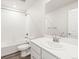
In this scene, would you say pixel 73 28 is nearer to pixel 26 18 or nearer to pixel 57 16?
pixel 57 16

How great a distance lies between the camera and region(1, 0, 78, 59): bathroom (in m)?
0.99

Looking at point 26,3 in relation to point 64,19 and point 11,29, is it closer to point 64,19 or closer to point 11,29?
point 11,29

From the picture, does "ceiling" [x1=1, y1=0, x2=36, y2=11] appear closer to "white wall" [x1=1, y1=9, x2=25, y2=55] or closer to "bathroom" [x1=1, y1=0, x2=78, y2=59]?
"bathroom" [x1=1, y1=0, x2=78, y2=59]

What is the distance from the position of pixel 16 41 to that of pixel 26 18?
134cm

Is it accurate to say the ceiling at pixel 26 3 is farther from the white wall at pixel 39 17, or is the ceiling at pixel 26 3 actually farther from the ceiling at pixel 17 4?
the white wall at pixel 39 17

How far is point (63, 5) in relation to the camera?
124 centimetres

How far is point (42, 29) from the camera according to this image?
2021mm

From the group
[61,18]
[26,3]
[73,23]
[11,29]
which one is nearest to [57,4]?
[61,18]

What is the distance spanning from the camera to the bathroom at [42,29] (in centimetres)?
99

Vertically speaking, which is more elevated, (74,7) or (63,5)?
(63,5)

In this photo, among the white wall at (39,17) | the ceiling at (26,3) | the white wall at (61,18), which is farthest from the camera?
the white wall at (39,17)

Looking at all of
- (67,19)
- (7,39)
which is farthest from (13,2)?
(67,19)

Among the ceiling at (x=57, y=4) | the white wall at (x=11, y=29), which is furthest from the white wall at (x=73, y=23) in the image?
the white wall at (x=11, y=29)

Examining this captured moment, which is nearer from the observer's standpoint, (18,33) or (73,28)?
(73,28)
